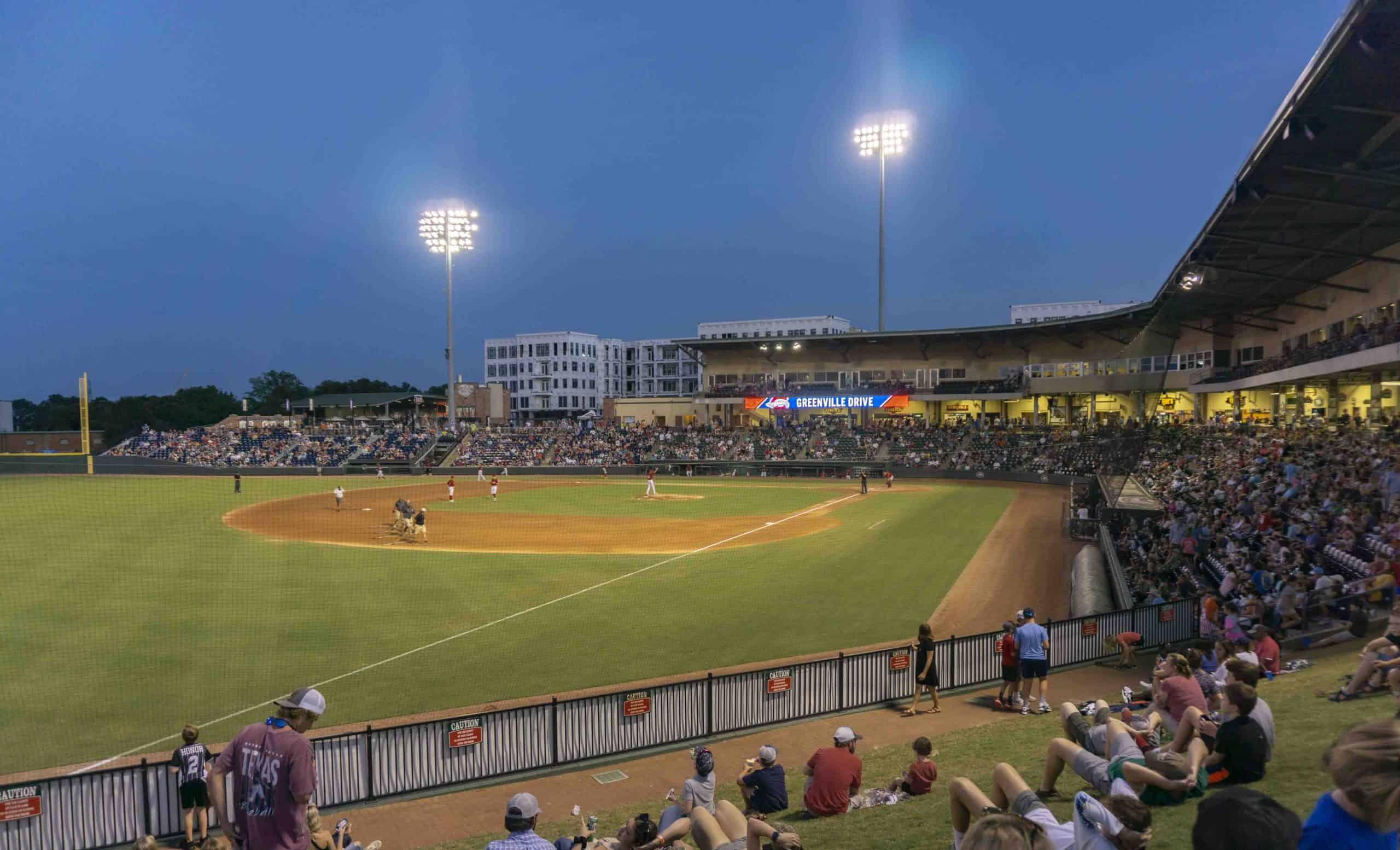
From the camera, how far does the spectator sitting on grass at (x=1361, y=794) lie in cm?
255

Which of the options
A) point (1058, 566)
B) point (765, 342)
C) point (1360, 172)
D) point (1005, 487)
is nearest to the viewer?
point (1360, 172)

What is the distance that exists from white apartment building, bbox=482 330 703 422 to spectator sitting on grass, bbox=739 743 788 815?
10683 centimetres

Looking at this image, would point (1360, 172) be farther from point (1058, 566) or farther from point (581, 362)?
point (581, 362)

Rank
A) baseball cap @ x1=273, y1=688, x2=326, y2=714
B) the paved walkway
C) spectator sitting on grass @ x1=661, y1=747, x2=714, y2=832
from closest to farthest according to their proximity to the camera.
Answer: baseball cap @ x1=273, y1=688, x2=326, y2=714 < spectator sitting on grass @ x1=661, y1=747, x2=714, y2=832 < the paved walkway

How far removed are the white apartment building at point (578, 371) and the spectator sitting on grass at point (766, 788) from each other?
107 metres

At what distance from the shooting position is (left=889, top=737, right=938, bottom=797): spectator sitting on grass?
8.02 metres

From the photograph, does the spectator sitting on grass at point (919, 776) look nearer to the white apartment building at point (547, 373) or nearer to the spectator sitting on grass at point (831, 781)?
the spectator sitting on grass at point (831, 781)

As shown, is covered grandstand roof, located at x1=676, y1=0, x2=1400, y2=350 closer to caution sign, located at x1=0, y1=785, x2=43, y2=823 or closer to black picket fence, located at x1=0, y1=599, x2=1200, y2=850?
black picket fence, located at x1=0, y1=599, x2=1200, y2=850

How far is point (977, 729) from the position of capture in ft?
36.0

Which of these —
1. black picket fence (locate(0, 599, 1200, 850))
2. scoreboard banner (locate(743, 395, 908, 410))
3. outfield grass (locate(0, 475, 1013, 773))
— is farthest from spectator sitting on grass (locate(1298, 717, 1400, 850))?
scoreboard banner (locate(743, 395, 908, 410))

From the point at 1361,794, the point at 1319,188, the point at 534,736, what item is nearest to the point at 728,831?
the point at 1361,794

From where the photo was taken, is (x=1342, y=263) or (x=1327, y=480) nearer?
(x=1327, y=480)

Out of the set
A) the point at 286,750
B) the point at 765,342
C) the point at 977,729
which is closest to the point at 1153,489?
the point at 977,729

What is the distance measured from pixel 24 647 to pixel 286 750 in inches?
601
